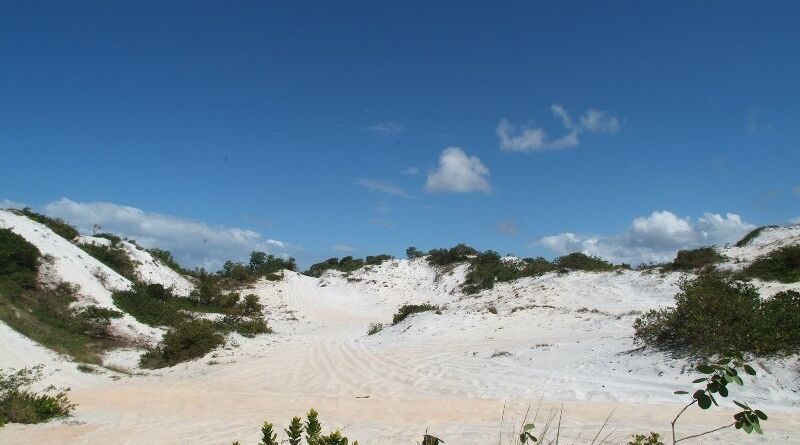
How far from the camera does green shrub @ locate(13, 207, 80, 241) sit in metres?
24.2

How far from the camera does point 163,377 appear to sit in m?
12.2

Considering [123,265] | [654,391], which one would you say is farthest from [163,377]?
[123,265]

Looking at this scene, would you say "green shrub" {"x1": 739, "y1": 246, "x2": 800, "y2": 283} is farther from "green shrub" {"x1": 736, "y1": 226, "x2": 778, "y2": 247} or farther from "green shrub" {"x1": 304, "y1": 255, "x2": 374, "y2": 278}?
"green shrub" {"x1": 304, "y1": 255, "x2": 374, "y2": 278}

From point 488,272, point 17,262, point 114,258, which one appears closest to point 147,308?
point 17,262

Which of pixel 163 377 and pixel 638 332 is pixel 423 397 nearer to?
pixel 638 332

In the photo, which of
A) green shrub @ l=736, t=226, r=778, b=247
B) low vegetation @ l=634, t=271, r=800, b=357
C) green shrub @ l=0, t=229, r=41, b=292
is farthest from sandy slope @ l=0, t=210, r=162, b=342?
green shrub @ l=736, t=226, r=778, b=247

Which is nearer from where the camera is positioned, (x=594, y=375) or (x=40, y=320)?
(x=594, y=375)

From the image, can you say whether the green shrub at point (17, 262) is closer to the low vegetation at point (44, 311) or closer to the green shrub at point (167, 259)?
the low vegetation at point (44, 311)

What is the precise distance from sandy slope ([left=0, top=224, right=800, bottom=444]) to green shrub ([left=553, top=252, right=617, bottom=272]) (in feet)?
20.7

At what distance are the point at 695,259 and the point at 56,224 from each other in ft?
103

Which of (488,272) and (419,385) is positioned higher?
(488,272)

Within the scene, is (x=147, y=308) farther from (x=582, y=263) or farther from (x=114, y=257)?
(x=582, y=263)

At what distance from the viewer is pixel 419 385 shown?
32.7ft

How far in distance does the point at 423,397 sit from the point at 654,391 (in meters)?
3.82
